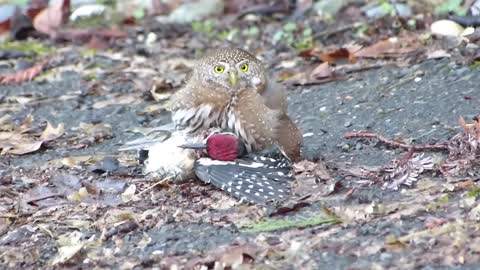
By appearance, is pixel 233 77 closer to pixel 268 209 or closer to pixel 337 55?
pixel 268 209

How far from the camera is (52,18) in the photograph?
1132cm

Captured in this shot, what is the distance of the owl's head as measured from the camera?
6488mm

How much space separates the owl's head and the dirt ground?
0.51 metres

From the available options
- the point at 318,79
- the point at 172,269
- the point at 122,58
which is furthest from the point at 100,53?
the point at 172,269

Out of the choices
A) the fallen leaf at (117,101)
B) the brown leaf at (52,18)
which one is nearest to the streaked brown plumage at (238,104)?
the fallen leaf at (117,101)

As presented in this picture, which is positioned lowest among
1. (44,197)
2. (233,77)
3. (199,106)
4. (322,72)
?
(44,197)

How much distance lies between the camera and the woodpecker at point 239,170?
5.57 meters

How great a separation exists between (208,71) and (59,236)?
160 centimetres

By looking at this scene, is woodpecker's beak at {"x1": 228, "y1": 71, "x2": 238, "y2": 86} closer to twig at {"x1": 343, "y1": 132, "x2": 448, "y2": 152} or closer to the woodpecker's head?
the woodpecker's head

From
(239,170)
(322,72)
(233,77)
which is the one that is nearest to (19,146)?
(233,77)

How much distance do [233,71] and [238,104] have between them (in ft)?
0.89

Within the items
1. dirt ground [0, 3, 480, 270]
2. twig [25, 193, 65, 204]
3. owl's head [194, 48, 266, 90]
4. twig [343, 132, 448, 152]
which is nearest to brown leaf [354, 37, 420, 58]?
dirt ground [0, 3, 480, 270]

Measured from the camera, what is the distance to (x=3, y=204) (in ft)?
20.1

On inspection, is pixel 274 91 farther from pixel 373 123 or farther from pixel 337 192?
pixel 337 192
